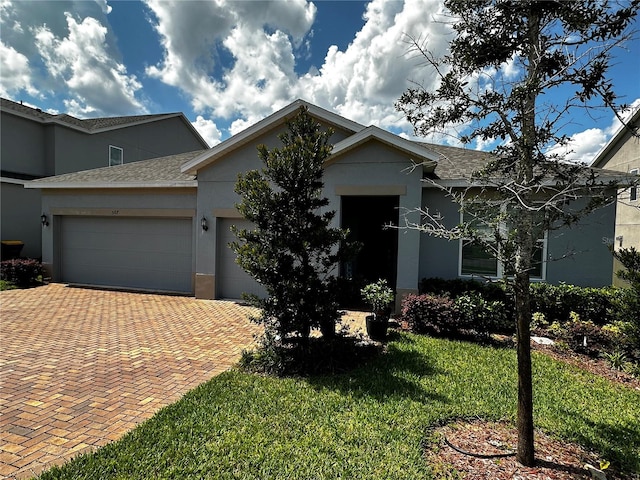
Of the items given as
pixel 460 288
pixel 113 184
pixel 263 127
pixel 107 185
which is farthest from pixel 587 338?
pixel 107 185

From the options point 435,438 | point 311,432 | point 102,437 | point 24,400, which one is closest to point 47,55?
point 24,400

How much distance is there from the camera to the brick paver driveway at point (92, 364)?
3.67m

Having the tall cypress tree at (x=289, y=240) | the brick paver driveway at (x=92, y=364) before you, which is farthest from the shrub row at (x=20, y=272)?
the tall cypress tree at (x=289, y=240)

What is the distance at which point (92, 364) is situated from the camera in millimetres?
5559

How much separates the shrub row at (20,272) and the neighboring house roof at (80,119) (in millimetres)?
8099

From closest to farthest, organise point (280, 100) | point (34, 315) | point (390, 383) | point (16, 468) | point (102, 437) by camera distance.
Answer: point (16, 468) → point (102, 437) → point (390, 383) → point (34, 315) → point (280, 100)

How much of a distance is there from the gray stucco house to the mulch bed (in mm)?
4597

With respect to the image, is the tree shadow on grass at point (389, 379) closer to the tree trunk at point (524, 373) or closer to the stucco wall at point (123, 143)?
the tree trunk at point (524, 373)

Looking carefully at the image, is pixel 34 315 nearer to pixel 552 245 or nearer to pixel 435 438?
pixel 435 438

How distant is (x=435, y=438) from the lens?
12.0ft

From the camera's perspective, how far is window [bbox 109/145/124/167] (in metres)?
20.1

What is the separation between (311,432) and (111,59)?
15219mm

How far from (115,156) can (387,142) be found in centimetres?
1840

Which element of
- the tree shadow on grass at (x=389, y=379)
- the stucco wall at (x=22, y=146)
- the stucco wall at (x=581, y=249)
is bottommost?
the tree shadow on grass at (x=389, y=379)
